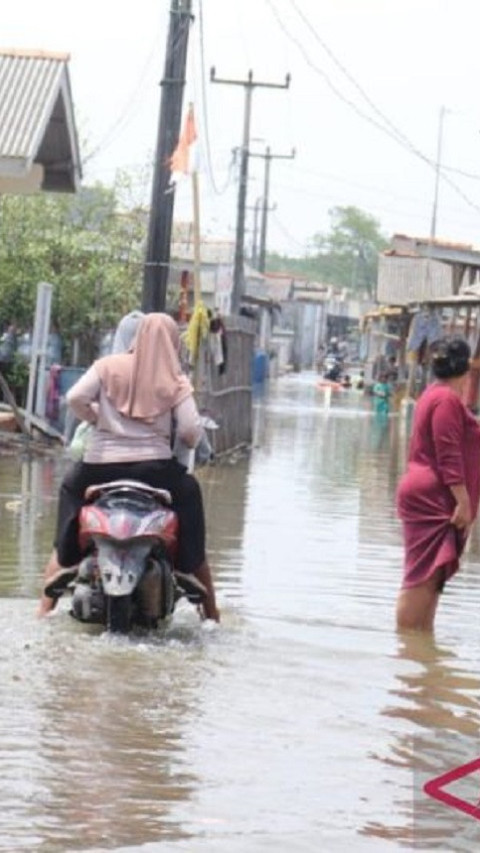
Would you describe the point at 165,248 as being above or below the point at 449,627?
above

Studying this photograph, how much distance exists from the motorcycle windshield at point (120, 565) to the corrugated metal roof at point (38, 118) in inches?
379

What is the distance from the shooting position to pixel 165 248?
1862 centimetres

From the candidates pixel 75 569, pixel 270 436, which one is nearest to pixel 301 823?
pixel 75 569

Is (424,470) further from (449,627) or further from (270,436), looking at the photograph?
(270,436)

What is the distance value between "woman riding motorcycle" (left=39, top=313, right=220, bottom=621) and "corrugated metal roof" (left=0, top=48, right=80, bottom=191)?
359 inches

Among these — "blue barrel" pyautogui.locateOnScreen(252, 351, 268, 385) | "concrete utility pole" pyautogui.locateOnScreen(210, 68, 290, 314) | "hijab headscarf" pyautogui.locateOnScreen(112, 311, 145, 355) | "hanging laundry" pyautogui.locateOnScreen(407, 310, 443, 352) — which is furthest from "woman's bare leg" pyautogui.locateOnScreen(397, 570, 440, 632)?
"blue barrel" pyautogui.locateOnScreen(252, 351, 268, 385)

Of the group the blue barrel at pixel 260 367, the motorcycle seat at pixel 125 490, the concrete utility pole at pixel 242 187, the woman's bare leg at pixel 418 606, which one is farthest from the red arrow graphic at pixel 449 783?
the blue barrel at pixel 260 367

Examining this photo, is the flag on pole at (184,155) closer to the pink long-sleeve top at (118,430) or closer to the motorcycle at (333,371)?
the pink long-sleeve top at (118,430)

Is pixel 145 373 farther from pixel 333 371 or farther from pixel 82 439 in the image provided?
pixel 333 371

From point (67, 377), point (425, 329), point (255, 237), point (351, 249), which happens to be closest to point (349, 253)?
point (351, 249)

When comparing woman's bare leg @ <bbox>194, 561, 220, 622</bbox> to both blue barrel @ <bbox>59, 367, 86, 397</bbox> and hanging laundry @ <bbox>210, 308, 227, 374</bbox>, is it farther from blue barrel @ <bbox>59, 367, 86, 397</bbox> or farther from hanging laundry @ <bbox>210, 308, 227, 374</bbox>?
blue barrel @ <bbox>59, 367, 86, 397</bbox>

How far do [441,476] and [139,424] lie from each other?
150cm

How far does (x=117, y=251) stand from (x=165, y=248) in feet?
29.9

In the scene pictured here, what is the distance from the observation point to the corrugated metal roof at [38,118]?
17.7 m
